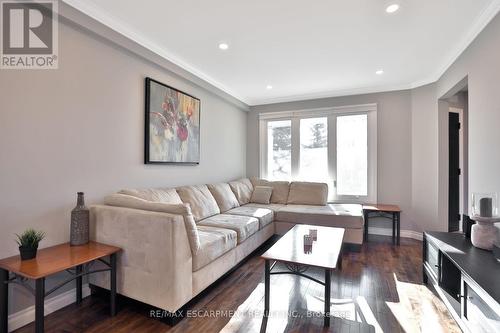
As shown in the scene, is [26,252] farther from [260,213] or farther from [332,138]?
[332,138]

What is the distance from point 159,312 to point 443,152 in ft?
13.8

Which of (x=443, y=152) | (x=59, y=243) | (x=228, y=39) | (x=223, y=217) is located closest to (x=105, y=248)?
(x=59, y=243)

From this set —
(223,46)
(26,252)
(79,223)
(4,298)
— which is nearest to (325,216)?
(223,46)

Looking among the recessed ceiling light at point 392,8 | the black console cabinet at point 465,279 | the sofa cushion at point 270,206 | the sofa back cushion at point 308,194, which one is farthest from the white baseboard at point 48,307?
the recessed ceiling light at point 392,8

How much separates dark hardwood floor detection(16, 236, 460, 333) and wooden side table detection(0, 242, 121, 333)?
0.25 metres

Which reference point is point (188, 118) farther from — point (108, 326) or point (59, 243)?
point (108, 326)

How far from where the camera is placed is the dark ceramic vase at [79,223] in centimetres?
200

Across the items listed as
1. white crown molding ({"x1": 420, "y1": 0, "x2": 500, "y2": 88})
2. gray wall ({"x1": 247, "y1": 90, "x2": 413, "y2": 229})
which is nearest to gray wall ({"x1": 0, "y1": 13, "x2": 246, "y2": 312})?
white crown molding ({"x1": 420, "y1": 0, "x2": 500, "y2": 88})

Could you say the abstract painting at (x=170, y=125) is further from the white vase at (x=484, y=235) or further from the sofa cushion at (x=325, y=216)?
the white vase at (x=484, y=235)

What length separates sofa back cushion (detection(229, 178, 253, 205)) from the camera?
4.23m

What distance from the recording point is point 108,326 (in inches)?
70.8

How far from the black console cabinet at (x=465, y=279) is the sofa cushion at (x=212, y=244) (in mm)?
1863

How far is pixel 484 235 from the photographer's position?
78.6 inches

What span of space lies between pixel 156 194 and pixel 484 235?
120 inches
